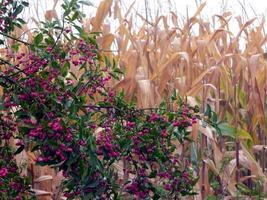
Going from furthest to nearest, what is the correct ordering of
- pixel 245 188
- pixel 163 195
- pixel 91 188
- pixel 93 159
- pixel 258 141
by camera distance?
1. pixel 258 141
2. pixel 245 188
3. pixel 163 195
4. pixel 91 188
5. pixel 93 159

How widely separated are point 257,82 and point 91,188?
4.74 ft

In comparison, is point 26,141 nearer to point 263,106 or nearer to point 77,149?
point 77,149

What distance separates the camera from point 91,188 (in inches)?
52.5

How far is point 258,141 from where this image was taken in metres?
2.68

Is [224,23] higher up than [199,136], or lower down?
higher up

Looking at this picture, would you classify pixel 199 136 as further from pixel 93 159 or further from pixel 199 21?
pixel 93 159

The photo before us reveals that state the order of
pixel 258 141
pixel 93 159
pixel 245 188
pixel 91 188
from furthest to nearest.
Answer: pixel 258 141 → pixel 245 188 → pixel 91 188 → pixel 93 159

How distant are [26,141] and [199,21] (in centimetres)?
160

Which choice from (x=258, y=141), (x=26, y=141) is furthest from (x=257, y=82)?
(x=26, y=141)

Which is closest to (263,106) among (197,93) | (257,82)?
(257,82)

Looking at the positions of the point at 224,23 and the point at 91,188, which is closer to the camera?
the point at 91,188

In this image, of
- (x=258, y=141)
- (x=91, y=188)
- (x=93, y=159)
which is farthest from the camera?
(x=258, y=141)

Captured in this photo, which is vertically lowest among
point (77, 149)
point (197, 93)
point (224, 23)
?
point (77, 149)

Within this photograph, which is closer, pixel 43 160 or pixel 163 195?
pixel 43 160
